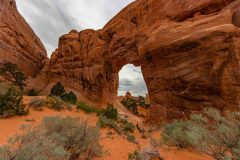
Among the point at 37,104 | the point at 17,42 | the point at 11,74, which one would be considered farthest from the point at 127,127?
the point at 17,42

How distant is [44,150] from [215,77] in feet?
30.1

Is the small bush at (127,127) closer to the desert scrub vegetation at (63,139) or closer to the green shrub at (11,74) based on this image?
the desert scrub vegetation at (63,139)

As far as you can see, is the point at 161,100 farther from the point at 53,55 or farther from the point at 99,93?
the point at 53,55

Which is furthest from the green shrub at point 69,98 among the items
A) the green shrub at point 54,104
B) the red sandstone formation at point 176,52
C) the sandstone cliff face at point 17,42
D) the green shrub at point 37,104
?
the sandstone cliff face at point 17,42

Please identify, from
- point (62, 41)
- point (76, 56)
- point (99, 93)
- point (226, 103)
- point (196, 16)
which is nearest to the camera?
point (226, 103)

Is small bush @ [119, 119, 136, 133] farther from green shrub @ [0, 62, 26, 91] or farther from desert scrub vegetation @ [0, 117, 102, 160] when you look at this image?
green shrub @ [0, 62, 26, 91]

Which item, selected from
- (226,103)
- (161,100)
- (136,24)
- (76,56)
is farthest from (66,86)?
(226,103)

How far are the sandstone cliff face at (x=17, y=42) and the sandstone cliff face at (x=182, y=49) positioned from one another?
1629 cm

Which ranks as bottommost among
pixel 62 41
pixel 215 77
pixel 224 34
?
pixel 215 77

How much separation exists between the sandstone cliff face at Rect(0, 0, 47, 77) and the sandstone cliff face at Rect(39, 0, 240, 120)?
53.4 feet

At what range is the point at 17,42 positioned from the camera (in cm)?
3005

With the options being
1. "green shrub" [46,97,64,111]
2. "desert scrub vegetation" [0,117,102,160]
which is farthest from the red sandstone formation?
"green shrub" [46,97,64,111]

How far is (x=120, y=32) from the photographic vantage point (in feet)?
63.3

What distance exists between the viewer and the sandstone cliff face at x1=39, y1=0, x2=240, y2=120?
31.1 feet
